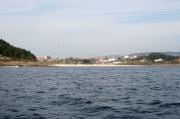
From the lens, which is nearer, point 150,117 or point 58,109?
point 150,117

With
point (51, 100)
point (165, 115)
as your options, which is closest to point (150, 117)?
point (165, 115)

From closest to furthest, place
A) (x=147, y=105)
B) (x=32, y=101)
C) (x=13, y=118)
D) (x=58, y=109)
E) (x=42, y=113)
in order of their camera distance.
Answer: (x=13, y=118)
(x=42, y=113)
(x=58, y=109)
(x=147, y=105)
(x=32, y=101)

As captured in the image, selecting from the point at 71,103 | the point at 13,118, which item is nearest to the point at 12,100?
the point at 71,103

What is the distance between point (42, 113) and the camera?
25.2 m

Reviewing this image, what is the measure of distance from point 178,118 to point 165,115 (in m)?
1.35

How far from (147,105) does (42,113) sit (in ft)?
27.4

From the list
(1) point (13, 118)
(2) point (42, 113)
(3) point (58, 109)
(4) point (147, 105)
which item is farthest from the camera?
(4) point (147, 105)

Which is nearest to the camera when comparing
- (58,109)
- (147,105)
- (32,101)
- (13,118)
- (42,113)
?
(13,118)

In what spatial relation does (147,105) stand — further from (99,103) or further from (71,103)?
(71,103)

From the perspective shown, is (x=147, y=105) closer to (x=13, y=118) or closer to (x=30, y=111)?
(x=30, y=111)

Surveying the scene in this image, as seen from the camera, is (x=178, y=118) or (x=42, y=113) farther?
(x=42, y=113)

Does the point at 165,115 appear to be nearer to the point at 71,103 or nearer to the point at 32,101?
the point at 71,103

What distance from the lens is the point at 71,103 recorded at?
30.9 metres

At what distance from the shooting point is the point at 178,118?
23.6 m
